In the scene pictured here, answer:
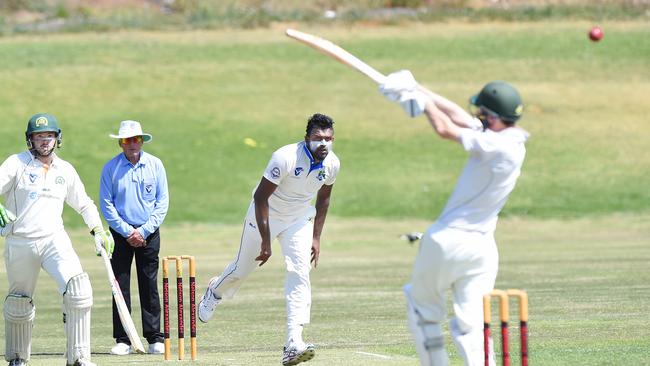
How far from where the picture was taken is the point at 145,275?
430 inches

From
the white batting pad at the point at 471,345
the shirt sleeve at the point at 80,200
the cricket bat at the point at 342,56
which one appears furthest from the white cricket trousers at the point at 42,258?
the white batting pad at the point at 471,345

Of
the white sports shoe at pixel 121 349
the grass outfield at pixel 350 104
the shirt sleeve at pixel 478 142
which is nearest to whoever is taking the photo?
the shirt sleeve at pixel 478 142

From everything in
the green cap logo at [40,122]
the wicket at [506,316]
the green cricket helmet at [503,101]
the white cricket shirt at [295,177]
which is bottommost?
the wicket at [506,316]

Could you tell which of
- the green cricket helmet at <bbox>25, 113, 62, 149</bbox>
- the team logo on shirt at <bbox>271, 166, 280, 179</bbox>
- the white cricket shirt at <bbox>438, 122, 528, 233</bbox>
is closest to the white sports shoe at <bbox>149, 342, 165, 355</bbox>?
the team logo on shirt at <bbox>271, 166, 280, 179</bbox>

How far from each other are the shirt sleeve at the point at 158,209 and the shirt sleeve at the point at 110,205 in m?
0.13

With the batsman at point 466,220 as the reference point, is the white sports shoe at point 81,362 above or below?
below

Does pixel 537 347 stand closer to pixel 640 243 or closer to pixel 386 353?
pixel 386 353

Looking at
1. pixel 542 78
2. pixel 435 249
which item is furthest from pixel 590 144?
pixel 435 249

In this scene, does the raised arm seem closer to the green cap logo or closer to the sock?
the sock

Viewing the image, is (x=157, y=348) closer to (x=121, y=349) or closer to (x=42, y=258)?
(x=121, y=349)

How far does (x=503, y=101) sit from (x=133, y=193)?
15.5 ft

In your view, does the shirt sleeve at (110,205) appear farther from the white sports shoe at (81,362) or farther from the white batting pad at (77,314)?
the white sports shoe at (81,362)

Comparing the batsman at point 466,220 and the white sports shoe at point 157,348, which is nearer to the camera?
the batsman at point 466,220

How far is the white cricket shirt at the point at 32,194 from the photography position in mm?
8844
